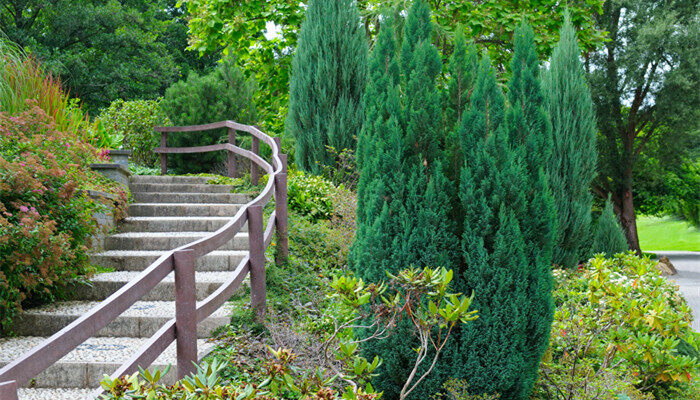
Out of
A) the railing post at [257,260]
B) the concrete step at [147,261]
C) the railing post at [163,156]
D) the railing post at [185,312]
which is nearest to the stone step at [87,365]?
the railing post at [257,260]

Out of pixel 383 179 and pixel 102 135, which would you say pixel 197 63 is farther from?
pixel 383 179

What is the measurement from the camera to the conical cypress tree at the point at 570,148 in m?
8.70

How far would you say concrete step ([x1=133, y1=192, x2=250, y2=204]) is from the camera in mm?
8258

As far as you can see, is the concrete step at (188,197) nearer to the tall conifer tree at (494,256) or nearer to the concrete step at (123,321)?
the concrete step at (123,321)

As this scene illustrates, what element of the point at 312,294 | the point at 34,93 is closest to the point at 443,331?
the point at 312,294

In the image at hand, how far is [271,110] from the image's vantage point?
631 inches

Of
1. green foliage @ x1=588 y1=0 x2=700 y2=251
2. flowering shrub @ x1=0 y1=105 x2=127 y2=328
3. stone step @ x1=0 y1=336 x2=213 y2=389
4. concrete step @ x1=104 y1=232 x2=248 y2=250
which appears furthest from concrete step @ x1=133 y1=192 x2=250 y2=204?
green foliage @ x1=588 y1=0 x2=700 y2=251

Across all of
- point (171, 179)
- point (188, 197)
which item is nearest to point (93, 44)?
point (171, 179)

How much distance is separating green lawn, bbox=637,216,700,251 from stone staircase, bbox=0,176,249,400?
29.7m

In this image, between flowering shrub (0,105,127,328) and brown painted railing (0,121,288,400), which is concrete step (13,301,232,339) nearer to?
flowering shrub (0,105,127,328)

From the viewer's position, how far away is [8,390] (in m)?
1.67

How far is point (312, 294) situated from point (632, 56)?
1821 cm

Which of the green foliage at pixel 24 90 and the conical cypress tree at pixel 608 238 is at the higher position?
the green foliage at pixel 24 90

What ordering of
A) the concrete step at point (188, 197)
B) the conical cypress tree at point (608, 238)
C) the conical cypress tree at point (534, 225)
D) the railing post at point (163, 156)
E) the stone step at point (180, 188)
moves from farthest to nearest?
the railing post at point (163, 156)
the conical cypress tree at point (608, 238)
the stone step at point (180, 188)
the concrete step at point (188, 197)
the conical cypress tree at point (534, 225)
